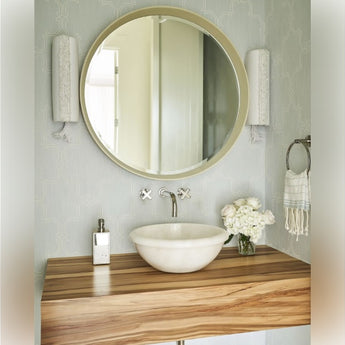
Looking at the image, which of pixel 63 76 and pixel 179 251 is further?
pixel 63 76

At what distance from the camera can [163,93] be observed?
1968 mm

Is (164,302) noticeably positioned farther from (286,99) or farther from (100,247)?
(286,99)

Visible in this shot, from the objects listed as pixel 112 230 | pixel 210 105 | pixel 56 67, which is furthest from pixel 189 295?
pixel 56 67

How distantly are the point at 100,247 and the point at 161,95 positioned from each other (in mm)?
799

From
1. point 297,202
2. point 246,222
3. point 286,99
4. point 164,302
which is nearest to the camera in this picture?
point 164,302

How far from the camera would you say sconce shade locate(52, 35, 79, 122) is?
1.75m

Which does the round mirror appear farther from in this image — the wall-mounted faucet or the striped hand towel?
the striped hand towel

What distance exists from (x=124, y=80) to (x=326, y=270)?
154 centimetres

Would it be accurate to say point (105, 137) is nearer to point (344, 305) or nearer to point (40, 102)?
point (40, 102)

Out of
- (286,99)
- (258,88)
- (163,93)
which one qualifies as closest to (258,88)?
(258,88)

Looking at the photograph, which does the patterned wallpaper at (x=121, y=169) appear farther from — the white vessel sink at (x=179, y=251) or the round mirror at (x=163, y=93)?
the white vessel sink at (x=179, y=251)

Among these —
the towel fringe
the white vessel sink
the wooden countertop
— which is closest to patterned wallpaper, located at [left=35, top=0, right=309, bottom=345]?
the towel fringe

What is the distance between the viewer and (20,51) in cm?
45

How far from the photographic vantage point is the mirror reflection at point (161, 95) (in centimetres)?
187
